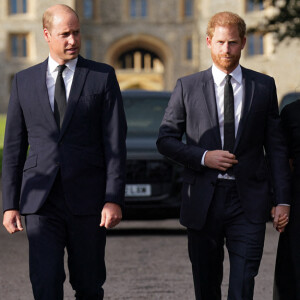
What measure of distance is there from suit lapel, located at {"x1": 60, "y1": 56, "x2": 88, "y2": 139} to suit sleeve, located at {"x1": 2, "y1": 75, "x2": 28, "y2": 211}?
0.75ft

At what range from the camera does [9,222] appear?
185 inches

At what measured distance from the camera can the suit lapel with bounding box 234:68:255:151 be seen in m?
4.86

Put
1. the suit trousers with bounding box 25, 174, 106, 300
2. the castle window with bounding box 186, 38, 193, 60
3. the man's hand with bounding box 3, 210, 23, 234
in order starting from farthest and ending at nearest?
the castle window with bounding box 186, 38, 193, 60 → the man's hand with bounding box 3, 210, 23, 234 → the suit trousers with bounding box 25, 174, 106, 300

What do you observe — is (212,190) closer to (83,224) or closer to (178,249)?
(83,224)

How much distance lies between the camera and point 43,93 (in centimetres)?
470

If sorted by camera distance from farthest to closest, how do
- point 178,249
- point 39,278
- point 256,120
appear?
point 178,249, point 256,120, point 39,278

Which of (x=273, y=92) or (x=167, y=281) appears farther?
(x=167, y=281)

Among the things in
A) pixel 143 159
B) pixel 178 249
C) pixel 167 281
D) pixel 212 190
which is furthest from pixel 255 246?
pixel 143 159

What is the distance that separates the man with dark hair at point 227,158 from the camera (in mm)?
4824

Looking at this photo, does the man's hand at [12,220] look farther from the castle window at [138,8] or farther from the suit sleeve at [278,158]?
the castle window at [138,8]

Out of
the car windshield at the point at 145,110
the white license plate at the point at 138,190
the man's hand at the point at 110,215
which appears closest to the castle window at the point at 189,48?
the car windshield at the point at 145,110

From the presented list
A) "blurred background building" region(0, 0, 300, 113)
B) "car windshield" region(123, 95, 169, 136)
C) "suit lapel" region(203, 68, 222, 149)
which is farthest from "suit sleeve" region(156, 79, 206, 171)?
"blurred background building" region(0, 0, 300, 113)

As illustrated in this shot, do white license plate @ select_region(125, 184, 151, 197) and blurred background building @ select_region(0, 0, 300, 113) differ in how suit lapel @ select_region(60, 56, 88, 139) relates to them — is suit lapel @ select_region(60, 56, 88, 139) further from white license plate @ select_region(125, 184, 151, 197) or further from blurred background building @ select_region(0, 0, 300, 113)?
blurred background building @ select_region(0, 0, 300, 113)

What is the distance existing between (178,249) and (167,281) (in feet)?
6.44
